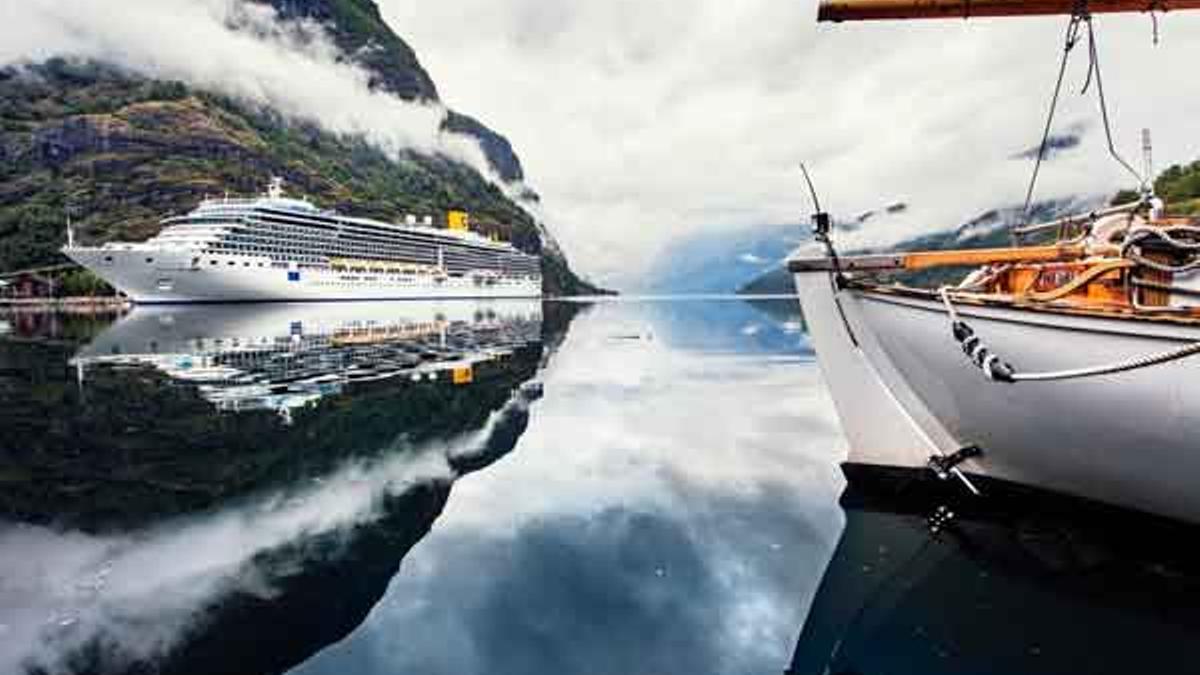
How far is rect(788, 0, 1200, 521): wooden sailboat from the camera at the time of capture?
5293 mm

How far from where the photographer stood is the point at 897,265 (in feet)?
25.4

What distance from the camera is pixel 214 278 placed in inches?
2566

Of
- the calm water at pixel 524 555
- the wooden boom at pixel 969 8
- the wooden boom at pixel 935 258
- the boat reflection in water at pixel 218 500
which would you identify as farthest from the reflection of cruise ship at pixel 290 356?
the wooden boom at pixel 969 8

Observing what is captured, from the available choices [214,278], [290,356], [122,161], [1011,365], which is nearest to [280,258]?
[214,278]

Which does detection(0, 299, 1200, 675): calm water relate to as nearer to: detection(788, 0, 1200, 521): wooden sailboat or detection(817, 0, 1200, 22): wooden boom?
detection(788, 0, 1200, 521): wooden sailboat

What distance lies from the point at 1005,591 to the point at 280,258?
79.6 metres

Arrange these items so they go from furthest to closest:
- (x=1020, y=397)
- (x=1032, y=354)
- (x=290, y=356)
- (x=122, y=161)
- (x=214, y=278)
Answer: (x=122, y=161) < (x=214, y=278) < (x=290, y=356) < (x=1020, y=397) < (x=1032, y=354)

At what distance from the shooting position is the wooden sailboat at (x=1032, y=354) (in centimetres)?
529

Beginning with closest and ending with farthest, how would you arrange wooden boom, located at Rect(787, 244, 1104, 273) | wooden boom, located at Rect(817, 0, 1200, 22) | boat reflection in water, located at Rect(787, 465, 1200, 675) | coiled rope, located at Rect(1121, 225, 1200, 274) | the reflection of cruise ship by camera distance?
boat reflection in water, located at Rect(787, 465, 1200, 675) < coiled rope, located at Rect(1121, 225, 1200, 274) < wooden boom, located at Rect(787, 244, 1104, 273) < wooden boom, located at Rect(817, 0, 1200, 22) < the reflection of cruise ship

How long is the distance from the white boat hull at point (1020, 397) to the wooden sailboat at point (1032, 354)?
13 millimetres

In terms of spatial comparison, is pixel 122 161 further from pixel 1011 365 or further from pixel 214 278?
pixel 1011 365

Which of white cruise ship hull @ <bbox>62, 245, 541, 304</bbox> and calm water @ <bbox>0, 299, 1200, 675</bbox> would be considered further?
white cruise ship hull @ <bbox>62, 245, 541, 304</bbox>

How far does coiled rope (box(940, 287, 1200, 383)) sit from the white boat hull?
76mm

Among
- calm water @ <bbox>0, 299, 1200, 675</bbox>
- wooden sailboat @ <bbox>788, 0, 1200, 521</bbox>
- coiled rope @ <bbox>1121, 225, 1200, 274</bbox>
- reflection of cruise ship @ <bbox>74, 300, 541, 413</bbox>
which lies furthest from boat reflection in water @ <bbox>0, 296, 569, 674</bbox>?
coiled rope @ <bbox>1121, 225, 1200, 274</bbox>
